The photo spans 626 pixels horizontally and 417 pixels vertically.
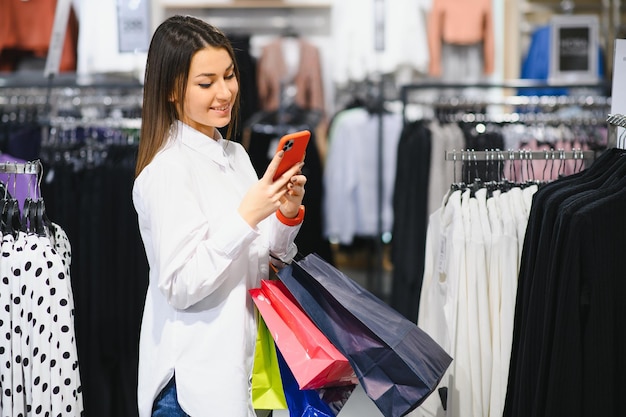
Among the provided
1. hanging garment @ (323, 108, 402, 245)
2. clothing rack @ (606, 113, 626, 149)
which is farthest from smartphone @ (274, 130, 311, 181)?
hanging garment @ (323, 108, 402, 245)

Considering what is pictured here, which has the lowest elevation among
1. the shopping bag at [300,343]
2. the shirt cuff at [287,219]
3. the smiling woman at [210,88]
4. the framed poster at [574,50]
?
the shopping bag at [300,343]

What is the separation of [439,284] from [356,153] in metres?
2.77

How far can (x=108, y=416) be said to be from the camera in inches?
122

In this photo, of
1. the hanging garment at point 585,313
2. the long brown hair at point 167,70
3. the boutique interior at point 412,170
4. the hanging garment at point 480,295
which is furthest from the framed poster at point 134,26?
the hanging garment at point 585,313

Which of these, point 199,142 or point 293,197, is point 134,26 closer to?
point 199,142

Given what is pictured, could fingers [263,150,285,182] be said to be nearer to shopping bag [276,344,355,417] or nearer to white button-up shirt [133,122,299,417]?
white button-up shirt [133,122,299,417]

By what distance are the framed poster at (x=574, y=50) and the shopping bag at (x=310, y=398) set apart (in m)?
3.07

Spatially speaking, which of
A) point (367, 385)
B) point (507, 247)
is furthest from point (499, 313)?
point (367, 385)

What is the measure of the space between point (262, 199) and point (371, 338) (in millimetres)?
388

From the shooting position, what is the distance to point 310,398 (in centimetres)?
178

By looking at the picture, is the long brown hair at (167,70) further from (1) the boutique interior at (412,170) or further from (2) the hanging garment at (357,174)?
(2) the hanging garment at (357,174)

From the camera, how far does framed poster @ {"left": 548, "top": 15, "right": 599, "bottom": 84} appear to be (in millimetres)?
4383

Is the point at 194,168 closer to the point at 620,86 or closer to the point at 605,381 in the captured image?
the point at 605,381

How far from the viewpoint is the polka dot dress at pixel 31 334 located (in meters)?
1.91
